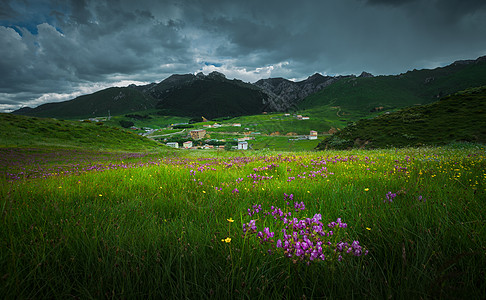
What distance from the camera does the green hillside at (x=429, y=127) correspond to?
26.7 m

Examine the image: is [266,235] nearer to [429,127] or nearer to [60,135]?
[429,127]

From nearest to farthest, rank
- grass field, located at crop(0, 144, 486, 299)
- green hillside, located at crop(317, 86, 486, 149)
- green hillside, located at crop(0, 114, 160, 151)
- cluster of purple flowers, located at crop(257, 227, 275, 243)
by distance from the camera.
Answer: grass field, located at crop(0, 144, 486, 299)
cluster of purple flowers, located at crop(257, 227, 275, 243)
green hillside, located at crop(317, 86, 486, 149)
green hillside, located at crop(0, 114, 160, 151)

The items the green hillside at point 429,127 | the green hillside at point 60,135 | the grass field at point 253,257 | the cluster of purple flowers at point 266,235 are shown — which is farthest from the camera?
the green hillside at point 60,135

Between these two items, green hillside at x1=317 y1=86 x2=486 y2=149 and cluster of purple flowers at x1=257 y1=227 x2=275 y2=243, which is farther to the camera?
green hillside at x1=317 y1=86 x2=486 y2=149

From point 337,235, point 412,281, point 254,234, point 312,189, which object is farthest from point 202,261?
point 312,189

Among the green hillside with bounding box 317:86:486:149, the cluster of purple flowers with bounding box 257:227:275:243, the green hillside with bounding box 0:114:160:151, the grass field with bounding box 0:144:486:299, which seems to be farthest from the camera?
the green hillside with bounding box 0:114:160:151

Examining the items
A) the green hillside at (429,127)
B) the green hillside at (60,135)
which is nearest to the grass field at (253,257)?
the green hillside at (429,127)

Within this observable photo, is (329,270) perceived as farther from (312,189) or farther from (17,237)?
(17,237)

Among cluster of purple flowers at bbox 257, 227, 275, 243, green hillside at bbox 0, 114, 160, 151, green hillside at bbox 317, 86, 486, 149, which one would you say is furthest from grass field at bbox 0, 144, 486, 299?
green hillside at bbox 0, 114, 160, 151

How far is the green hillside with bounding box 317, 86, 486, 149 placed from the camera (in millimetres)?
26719

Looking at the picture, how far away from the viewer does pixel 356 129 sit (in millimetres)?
41500

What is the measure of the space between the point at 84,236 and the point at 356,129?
156 ft

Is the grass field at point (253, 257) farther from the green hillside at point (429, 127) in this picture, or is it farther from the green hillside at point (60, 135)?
the green hillside at point (60, 135)

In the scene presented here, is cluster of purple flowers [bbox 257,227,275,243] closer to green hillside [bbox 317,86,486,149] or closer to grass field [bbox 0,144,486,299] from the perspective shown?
grass field [bbox 0,144,486,299]
